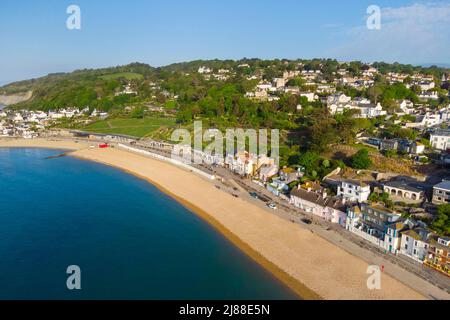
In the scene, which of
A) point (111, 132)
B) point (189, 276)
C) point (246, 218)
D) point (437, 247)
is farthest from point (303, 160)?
point (111, 132)

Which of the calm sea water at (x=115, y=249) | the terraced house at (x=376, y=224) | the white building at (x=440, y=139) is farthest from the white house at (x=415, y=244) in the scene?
the white building at (x=440, y=139)

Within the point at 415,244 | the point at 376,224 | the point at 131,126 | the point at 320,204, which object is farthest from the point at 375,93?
the point at 131,126

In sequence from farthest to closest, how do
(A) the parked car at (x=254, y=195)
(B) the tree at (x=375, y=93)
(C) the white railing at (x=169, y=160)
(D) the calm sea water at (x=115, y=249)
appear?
(B) the tree at (x=375, y=93)
(C) the white railing at (x=169, y=160)
(A) the parked car at (x=254, y=195)
(D) the calm sea water at (x=115, y=249)

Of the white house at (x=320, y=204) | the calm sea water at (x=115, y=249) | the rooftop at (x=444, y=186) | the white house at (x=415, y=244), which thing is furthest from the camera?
the rooftop at (x=444, y=186)

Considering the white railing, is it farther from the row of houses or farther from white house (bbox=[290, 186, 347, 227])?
the row of houses

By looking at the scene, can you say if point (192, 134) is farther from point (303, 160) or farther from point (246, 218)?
point (246, 218)

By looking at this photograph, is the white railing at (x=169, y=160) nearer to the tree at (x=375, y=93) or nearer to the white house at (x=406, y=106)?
the white house at (x=406, y=106)

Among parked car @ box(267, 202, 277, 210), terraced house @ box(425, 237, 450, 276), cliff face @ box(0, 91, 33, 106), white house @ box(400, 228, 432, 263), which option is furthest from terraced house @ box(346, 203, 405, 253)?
cliff face @ box(0, 91, 33, 106)
